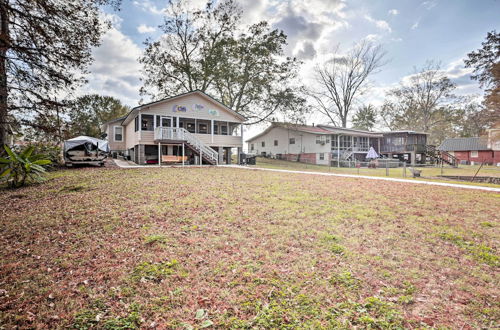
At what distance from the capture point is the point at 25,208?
6.75m

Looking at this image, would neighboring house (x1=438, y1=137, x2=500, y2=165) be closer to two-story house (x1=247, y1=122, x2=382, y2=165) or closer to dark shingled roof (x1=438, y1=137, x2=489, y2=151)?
dark shingled roof (x1=438, y1=137, x2=489, y2=151)

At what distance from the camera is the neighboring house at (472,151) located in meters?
37.3

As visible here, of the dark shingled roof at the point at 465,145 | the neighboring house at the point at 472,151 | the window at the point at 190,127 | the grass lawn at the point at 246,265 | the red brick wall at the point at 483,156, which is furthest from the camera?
the dark shingled roof at the point at 465,145

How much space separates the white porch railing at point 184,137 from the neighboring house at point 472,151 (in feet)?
142

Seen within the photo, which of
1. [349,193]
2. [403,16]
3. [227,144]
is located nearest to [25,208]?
[349,193]

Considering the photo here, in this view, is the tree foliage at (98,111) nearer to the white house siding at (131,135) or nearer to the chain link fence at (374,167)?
the white house siding at (131,135)

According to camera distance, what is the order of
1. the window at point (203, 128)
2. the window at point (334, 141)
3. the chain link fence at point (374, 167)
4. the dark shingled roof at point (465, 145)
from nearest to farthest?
the chain link fence at point (374, 167) → the window at point (203, 128) → the window at point (334, 141) → the dark shingled roof at point (465, 145)

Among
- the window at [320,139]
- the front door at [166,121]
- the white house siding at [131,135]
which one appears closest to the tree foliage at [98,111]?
the white house siding at [131,135]

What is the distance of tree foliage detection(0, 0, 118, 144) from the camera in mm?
7875

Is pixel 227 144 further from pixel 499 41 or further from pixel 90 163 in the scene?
pixel 499 41

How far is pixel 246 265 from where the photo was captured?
365 cm

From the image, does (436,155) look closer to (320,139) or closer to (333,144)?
(333,144)

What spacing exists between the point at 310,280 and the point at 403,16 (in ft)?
70.0

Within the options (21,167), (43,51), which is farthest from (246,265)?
(21,167)
